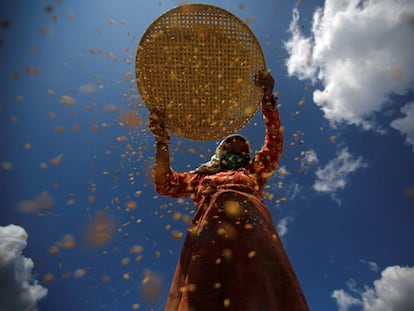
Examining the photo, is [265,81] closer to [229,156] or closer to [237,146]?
[237,146]

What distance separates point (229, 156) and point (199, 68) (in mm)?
884

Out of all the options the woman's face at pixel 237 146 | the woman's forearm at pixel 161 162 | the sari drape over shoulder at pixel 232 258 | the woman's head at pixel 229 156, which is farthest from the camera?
the woman's face at pixel 237 146

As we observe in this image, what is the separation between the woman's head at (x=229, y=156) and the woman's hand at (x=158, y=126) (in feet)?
1.42

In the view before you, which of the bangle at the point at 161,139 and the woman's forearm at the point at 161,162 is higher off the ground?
the bangle at the point at 161,139

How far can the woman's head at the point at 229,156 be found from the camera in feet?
8.81

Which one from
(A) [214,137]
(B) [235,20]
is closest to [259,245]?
(A) [214,137]

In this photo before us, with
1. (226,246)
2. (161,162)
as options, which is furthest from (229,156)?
(226,246)

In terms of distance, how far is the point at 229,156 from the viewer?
2738mm

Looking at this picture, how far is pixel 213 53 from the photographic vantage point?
2814 mm

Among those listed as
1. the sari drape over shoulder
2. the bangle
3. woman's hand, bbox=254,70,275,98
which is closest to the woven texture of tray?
woman's hand, bbox=254,70,275,98

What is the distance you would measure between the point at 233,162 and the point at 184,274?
1.11 m

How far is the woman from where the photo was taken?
1.68 metres

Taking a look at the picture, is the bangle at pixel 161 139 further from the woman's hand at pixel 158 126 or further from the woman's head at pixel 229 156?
the woman's head at pixel 229 156

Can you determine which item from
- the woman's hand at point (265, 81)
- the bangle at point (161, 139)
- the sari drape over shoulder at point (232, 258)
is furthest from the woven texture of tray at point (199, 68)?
the sari drape over shoulder at point (232, 258)
